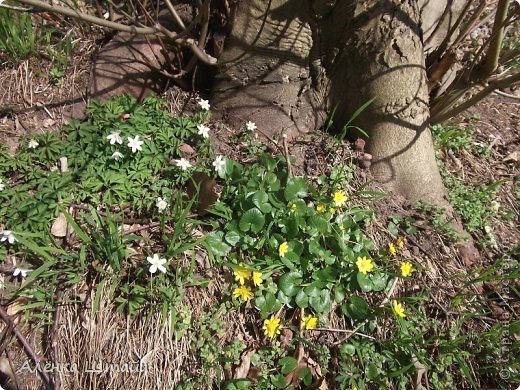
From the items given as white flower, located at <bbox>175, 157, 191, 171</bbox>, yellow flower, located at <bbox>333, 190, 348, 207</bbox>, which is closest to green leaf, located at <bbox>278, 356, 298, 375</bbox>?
yellow flower, located at <bbox>333, 190, 348, 207</bbox>

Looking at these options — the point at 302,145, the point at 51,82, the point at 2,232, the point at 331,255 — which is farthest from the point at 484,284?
the point at 51,82

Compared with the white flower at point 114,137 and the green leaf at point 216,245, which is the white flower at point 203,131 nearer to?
the white flower at point 114,137

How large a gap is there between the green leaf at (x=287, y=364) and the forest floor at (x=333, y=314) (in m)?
0.03

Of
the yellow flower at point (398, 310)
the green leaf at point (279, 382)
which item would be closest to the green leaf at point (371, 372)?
the yellow flower at point (398, 310)

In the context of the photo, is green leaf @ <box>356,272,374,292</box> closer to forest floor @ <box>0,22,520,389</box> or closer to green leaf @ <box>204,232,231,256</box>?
forest floor @ <box>0,22,520,389</box>

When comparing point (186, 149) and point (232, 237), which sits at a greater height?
point (186, 149)

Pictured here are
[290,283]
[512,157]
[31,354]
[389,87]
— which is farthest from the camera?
[512,157]

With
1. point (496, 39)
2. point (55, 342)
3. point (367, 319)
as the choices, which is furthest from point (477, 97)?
point (55, 342)

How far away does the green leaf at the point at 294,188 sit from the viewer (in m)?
2.03

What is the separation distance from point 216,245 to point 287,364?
66 cm

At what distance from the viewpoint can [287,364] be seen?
5.71 feet

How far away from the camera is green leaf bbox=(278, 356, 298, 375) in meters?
1.73

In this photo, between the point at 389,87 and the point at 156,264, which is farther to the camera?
the point at 389,87

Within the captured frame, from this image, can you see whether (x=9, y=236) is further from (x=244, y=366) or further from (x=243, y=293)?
(x=244, y=366)
